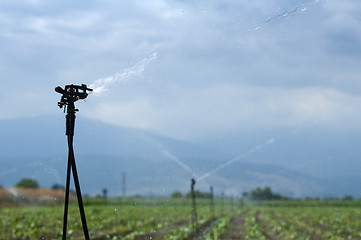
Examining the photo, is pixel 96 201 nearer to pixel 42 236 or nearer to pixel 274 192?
pixel 274 192

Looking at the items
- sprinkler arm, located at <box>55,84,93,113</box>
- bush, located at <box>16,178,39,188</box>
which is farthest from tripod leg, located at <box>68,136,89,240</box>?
bush, located at <box>16,178,39,188</box>

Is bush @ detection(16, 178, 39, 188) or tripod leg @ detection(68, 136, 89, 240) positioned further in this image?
bush @ detection(16, 178, 39, 188)

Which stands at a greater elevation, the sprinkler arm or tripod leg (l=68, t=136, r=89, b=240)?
the sprinkler arm

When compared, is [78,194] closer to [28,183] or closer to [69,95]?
[69,95]

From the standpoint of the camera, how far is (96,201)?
51.0m

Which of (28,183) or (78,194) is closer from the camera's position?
(78,194)

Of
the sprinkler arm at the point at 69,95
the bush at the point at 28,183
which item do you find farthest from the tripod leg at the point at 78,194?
the bush at the point at 28,183

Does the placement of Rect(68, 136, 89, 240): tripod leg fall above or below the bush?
below

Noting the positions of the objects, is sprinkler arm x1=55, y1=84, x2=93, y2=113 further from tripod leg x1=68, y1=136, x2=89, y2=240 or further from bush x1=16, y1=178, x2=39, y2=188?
bush x1=16, y1=178, x2=39, y2=188

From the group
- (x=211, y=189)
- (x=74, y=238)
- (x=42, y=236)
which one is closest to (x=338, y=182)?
(x=74, y=238)

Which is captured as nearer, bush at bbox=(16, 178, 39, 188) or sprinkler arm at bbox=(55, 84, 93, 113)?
sprinkler arm at bbox=(55, 84, 93, 113)

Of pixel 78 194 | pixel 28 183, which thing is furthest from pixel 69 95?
pixel 28 183

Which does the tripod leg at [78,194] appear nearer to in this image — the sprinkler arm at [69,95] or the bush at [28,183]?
the sprinkler arm at [69,95]

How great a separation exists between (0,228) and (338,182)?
1032 cm
